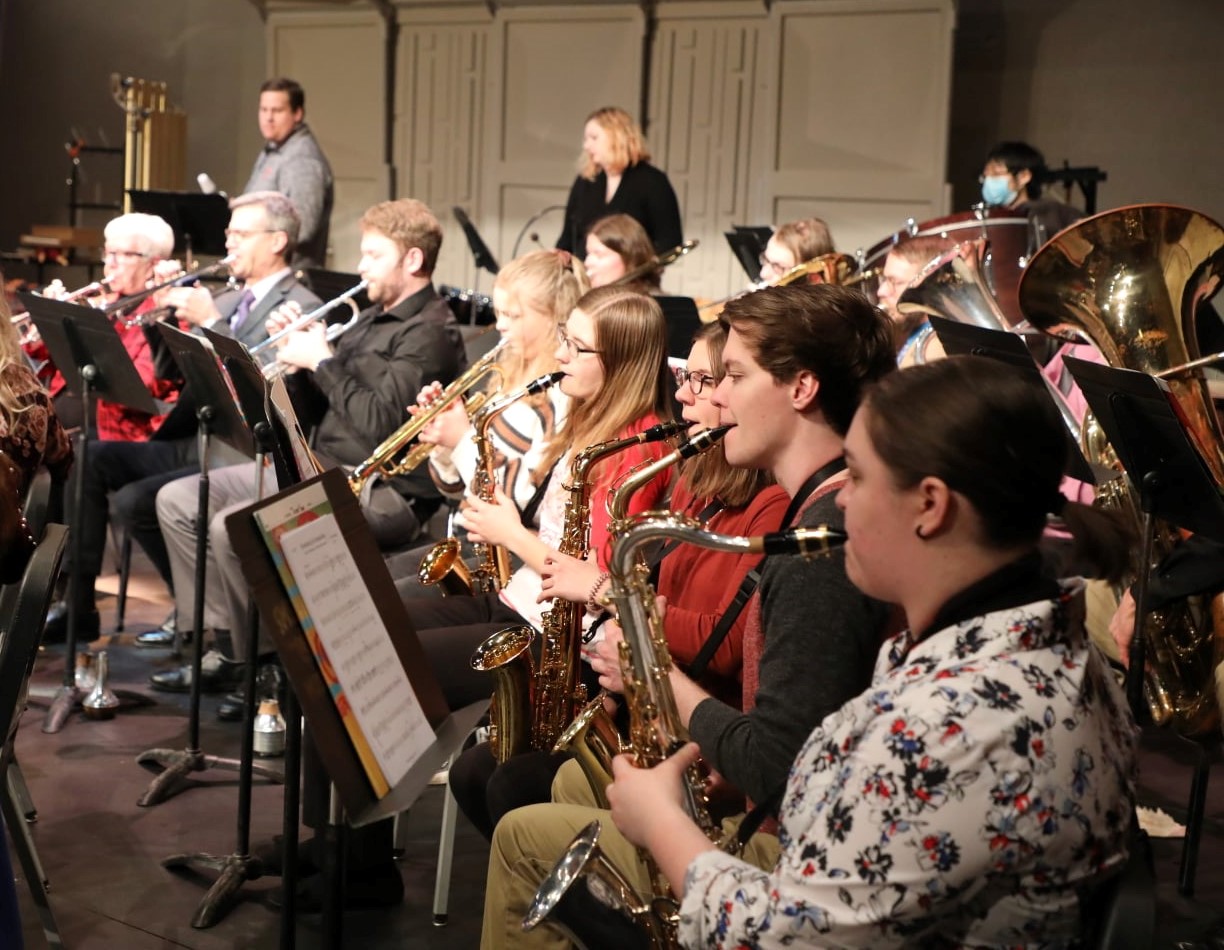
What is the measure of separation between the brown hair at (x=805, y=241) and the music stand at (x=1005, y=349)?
235 centimetres

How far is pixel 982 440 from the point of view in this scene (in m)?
1.41

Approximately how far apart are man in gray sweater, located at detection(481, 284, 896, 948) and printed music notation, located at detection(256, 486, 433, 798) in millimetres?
309

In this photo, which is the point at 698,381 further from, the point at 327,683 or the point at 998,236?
the point at 998,236

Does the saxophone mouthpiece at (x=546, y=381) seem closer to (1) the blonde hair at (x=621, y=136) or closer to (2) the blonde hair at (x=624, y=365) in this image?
(2) the blonde hair at (x=624, y=365)

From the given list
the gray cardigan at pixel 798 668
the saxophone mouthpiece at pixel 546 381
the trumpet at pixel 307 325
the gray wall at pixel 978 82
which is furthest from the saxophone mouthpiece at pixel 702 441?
the gray wall at pixel 978 82

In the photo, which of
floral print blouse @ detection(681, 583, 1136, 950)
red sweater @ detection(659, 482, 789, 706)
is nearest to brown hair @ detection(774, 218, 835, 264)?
red sweater @ detection(659, 482, 789, 706)

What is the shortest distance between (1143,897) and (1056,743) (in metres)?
0.20

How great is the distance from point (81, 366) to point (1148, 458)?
3.04 meters

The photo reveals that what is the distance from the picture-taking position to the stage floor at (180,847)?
2.83 m

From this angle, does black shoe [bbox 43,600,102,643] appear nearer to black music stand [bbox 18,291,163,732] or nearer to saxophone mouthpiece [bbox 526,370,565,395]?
black music stand [bbox 18,291,163,732]

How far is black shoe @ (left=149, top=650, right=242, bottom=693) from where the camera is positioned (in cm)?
432

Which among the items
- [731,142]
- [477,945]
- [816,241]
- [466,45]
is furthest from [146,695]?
[466,45]

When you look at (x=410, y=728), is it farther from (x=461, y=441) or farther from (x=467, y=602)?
(x=461, y=441)

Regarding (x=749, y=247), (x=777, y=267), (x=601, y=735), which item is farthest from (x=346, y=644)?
(x=749, y=247)
